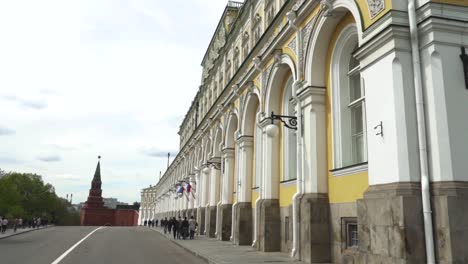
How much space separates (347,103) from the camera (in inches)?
476

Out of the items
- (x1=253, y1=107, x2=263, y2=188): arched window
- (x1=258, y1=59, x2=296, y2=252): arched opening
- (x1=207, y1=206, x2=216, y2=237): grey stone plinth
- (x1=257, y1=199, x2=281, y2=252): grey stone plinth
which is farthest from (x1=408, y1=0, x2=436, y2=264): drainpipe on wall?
(x1=207, y1=206, x2=216, y2=237): grey stone plinth

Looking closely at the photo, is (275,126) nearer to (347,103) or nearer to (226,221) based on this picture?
(347,103)

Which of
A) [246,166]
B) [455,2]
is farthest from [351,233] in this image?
[246,166]

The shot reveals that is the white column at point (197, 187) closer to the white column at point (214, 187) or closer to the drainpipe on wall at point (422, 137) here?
the white column at point (214, 187)

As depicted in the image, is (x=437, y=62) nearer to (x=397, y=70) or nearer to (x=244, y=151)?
(x=397, y=70)

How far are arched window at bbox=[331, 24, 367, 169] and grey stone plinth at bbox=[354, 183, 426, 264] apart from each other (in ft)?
9.42

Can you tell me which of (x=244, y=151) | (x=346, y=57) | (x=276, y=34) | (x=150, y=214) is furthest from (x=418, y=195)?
(x=150, y=214)

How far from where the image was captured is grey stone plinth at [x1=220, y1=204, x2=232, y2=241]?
2392cm

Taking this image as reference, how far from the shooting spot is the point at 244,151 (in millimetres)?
21312

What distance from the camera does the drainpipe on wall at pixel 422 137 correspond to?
7.47 metres

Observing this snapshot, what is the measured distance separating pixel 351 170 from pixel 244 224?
10064 mm

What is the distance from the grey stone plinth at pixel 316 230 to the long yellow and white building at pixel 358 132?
30mm

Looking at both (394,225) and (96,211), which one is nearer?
(394,225)

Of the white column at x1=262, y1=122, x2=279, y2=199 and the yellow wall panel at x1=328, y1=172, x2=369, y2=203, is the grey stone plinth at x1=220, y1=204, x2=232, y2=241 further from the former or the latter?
the yellow wall panel at x1=328, y1=172, x2=369, y2=203
